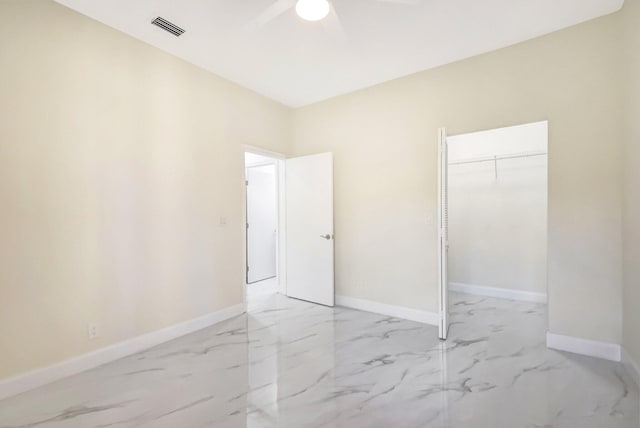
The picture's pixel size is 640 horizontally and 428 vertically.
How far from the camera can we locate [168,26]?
2.41 meters

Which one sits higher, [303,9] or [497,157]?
[303,9]

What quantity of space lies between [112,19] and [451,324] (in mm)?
4243

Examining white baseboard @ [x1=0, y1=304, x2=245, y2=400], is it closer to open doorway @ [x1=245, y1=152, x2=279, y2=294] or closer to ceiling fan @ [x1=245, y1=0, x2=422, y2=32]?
open doorway @ [x1=245, y1=152, x2=279, y2=294]

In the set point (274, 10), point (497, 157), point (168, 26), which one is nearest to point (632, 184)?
point (497, 157)

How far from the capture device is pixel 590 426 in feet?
5.35

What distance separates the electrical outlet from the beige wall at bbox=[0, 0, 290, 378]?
0.03 meters

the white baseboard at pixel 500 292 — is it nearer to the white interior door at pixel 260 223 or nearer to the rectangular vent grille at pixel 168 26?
the white interior door at pixel 260 223

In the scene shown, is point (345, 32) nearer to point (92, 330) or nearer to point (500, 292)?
point (92, 330)

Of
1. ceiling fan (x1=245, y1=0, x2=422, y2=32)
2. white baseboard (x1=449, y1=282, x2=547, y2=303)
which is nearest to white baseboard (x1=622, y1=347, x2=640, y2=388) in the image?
white baseboard (x1=449, y1=282, x2=547, y2=303)

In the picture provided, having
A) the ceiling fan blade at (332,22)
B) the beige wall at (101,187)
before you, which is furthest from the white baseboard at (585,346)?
the beige wall at (101,187)

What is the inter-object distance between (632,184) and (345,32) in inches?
95.9

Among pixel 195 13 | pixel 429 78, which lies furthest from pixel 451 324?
pixel 195 13

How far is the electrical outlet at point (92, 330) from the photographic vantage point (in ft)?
7.55

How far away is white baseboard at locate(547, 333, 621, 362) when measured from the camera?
7.55 ft
